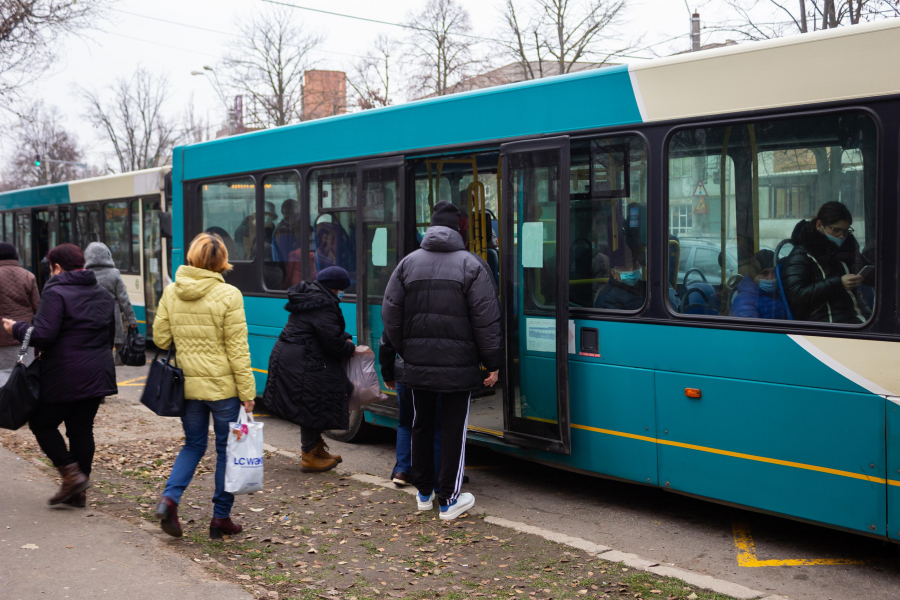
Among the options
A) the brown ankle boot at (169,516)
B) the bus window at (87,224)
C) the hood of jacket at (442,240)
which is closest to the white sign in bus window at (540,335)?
the hood of jacket at (442,240)

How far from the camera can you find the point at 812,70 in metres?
4.43

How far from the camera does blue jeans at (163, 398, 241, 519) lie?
486 cm

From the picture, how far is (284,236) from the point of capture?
8109 mm

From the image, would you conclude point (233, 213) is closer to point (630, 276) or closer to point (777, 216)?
point (630, 276)

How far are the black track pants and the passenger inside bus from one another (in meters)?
1.79

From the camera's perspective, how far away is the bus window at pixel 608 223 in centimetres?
523

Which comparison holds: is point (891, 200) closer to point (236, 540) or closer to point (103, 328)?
point (236, 540)

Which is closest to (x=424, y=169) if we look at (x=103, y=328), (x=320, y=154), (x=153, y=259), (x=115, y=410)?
(x=320, y=154)

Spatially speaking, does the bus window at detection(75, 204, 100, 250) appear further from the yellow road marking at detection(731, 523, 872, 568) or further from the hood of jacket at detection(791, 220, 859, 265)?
the hood of jacket at detection(791, 220, 859, 265)

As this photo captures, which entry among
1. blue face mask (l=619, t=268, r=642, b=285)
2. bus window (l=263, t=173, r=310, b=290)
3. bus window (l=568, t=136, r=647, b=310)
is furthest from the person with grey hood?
blue face mask (l=619, t=268, r=642, b=285)

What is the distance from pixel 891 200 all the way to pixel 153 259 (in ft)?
38.4

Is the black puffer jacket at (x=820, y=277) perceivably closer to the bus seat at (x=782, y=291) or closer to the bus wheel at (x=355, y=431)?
the bus seat at (x=782, y=291)

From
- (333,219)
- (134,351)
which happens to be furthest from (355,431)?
(134,351)

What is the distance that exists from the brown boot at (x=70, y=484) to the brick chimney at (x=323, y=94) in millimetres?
28000
